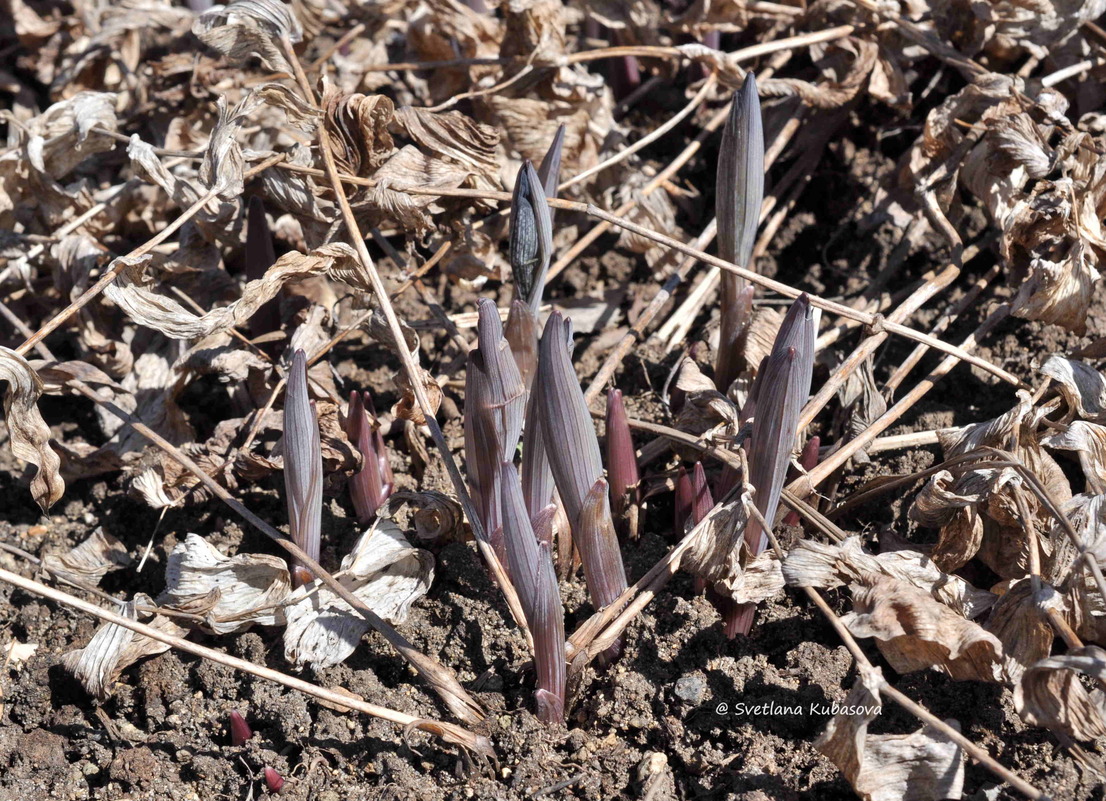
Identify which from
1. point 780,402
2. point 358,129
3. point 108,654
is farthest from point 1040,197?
point 108,654

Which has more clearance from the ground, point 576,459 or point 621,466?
point 576,459

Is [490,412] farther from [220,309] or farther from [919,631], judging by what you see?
[919,631]

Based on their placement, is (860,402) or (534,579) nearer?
(534,579)

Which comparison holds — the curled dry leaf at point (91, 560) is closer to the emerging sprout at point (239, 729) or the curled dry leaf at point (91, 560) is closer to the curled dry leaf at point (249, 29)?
the emerging sprout at point (239, 729)

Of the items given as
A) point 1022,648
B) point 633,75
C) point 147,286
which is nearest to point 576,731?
point 1022,648

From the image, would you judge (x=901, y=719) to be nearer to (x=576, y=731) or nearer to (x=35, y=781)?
(x=576, y=731)

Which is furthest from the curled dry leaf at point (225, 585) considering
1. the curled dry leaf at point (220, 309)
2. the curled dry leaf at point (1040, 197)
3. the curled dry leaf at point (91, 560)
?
the curled dry leaf at point (1040, 197)
